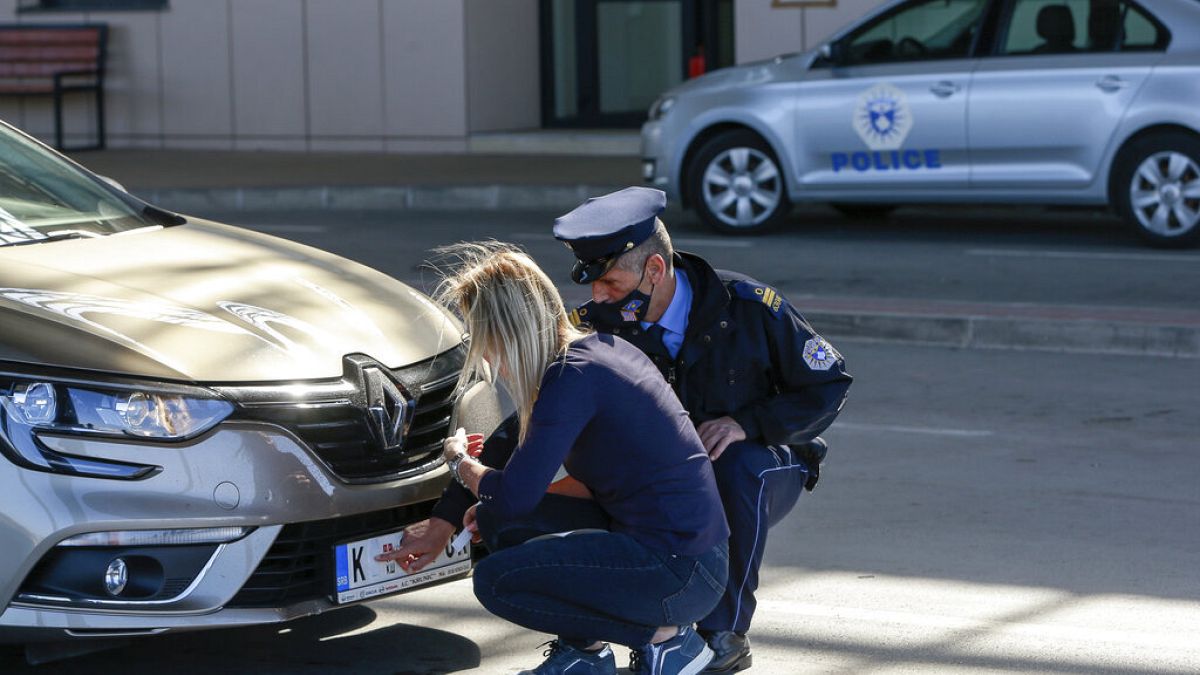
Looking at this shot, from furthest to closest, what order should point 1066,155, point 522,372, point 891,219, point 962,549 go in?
point 891,219, point 1066,155, point 962,549, point 522,372

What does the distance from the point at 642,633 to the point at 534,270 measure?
86 cm

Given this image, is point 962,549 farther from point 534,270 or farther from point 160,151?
point 160,151

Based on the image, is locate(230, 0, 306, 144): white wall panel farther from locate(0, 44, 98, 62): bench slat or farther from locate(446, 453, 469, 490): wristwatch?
locate(446, 453, 469, 490): wristwatch

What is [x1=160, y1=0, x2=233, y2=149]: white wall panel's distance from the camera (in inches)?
762

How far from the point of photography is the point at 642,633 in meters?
4.18

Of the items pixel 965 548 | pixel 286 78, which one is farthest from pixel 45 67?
pixel 965 548

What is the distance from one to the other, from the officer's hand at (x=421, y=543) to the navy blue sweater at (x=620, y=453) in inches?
10.5

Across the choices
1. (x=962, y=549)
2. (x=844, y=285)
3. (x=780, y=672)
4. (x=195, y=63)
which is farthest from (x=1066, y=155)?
(x=195, y=63)

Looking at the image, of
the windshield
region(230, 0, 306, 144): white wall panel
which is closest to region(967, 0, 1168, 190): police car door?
the windshield

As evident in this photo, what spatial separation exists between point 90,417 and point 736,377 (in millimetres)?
1512

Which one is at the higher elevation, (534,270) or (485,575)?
(534,270)

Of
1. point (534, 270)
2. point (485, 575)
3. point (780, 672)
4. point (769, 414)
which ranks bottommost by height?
point (780, 672)

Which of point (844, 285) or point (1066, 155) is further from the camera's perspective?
point (1066, 155)

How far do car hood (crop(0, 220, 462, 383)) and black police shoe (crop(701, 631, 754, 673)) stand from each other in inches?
39.3
